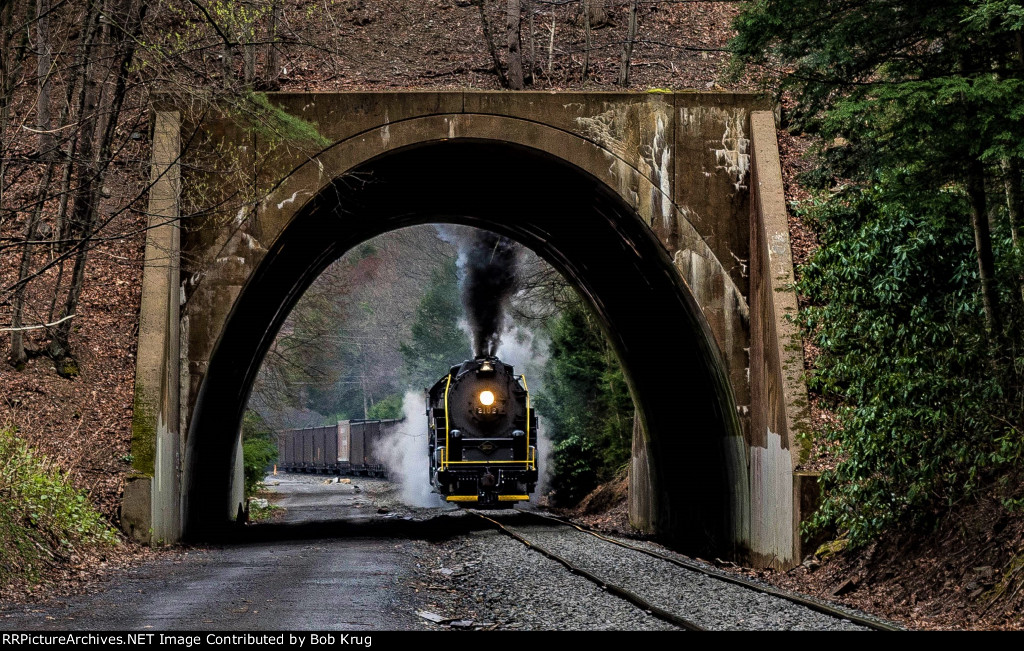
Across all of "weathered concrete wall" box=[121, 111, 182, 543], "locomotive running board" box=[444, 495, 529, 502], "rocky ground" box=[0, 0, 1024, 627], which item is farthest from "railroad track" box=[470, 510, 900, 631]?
"locomotive running board" box=[444, 495, 529, 502]

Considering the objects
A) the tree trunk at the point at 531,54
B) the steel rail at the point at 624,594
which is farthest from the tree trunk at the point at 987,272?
the tree trunk at the point at 531,54

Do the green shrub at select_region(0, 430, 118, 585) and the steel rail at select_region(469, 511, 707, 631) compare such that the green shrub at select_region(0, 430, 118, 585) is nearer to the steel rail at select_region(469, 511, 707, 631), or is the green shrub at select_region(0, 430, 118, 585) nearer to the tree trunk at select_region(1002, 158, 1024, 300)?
the steel rail at select_region(469, 511, 707, 631)

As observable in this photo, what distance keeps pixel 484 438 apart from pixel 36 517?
13734 mm

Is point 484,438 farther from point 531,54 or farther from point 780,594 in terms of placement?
point 780,594

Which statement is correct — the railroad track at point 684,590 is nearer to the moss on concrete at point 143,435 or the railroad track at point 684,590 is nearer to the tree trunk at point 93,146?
the moss on concrete at point 143,435

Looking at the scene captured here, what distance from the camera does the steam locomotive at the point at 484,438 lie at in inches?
968

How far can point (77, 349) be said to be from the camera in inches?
626

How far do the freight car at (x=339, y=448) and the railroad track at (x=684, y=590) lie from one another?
25726 millimetres

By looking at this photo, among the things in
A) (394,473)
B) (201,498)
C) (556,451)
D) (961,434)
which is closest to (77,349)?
(201,498)

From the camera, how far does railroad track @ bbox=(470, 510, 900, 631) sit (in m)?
9.00

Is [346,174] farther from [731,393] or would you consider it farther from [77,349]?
[731,393]

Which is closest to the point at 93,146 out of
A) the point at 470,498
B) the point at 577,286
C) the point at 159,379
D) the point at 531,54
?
the point at 159,379

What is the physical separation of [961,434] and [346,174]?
376 inches

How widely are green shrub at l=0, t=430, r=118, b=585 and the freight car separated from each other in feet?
88.7
